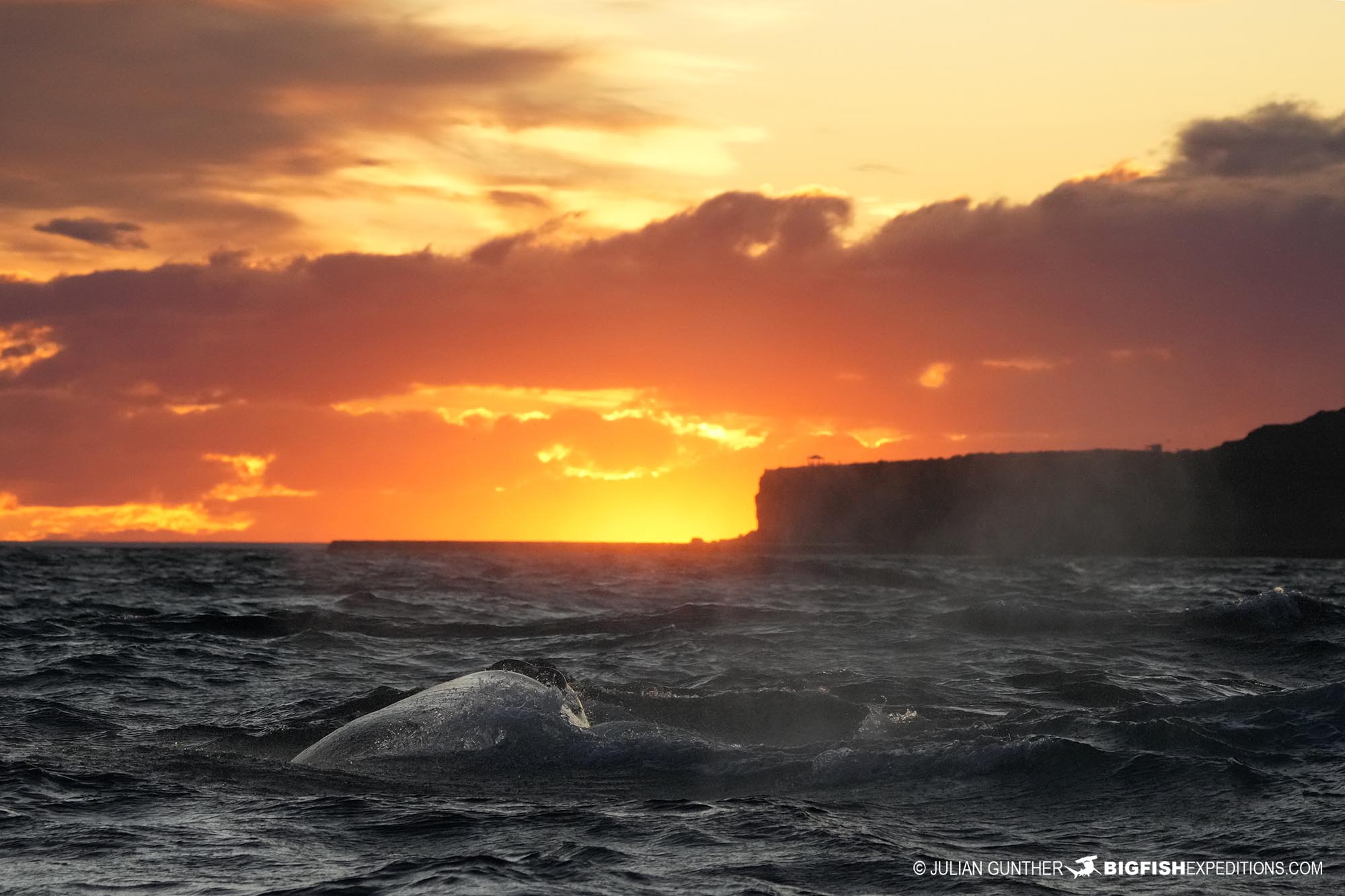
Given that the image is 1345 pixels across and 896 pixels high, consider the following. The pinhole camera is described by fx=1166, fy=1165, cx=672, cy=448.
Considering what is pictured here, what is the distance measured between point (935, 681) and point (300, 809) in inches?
331

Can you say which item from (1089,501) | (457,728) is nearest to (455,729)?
(457,728)

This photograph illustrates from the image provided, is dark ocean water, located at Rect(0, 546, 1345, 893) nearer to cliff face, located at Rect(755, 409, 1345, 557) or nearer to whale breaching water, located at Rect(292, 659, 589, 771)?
whale breaching water, located at Rect(292, 659, 589, 771)

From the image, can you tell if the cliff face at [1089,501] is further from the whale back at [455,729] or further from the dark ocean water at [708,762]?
the whale back at [455,729]

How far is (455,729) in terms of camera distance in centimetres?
1027

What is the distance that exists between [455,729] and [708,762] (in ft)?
7.60

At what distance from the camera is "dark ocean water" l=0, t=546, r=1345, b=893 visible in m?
6.55

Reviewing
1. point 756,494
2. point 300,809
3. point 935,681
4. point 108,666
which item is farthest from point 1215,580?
point 756,494

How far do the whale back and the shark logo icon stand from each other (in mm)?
4657

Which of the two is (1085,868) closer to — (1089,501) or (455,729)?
(455,729)

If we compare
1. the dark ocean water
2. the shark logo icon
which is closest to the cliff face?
the dark ocean water

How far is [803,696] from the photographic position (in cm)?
1259

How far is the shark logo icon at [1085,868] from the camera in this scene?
6.39m

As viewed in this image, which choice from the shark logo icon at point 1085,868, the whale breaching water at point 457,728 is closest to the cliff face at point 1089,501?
the whale breaching water at point 457,728

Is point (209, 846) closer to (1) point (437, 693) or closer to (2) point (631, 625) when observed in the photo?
(1) point (437, 693)
